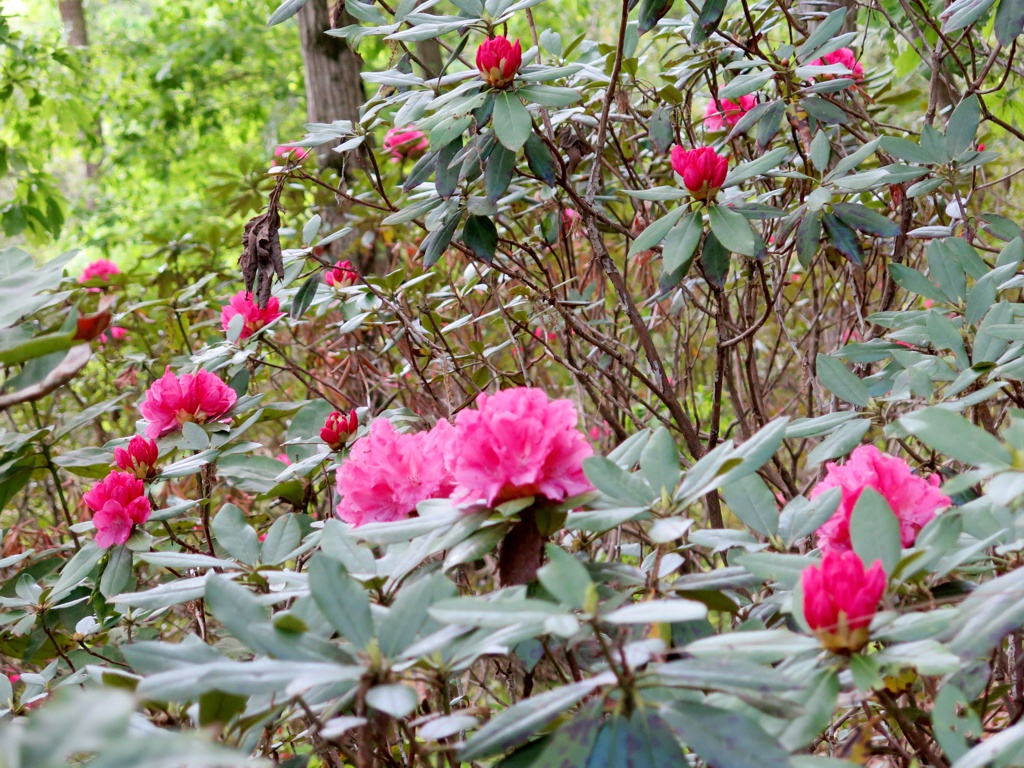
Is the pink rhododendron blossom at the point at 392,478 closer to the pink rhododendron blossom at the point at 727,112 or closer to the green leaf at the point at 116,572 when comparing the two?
the green leaf at the point at 116,572

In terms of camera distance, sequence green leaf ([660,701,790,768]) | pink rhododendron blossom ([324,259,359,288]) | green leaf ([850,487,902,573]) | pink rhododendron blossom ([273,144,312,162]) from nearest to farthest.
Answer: green leaf ([660,701,790,768]) < green leaf ([850,487,902,573]) < pink rhododendron blossom ([273,144,312,162]) < pink rhododendron blossom ([324,259,359,288])

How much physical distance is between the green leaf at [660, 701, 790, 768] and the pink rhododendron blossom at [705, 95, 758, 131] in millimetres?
1683

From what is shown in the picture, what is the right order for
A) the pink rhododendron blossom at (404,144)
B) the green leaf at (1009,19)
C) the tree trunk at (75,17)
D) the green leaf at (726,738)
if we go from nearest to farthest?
the green leaf at (726,738), the green leaf at (1009,19), the pink rhododendron blossom at (404,144), the tree trunk at (75,17)

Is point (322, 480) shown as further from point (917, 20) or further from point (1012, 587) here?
point (917, 20)

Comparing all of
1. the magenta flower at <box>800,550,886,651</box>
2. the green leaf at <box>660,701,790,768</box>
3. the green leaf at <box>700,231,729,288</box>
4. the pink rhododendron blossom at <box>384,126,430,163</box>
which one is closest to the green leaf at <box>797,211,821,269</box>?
the green leaf at <box>700,231,729,288</box>

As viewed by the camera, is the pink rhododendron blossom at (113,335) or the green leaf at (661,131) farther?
the pink rhododendron blossom at (113,335)

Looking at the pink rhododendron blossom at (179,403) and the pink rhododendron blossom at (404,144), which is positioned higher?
the pink rhododendron blossom at (404,144)

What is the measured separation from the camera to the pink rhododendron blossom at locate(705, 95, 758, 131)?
2.27 m

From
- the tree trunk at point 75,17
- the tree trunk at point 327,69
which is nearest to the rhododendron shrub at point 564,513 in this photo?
the tree trunk at point 327,69

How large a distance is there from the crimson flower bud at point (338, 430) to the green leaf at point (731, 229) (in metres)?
0.76

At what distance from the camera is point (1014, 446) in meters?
0.80

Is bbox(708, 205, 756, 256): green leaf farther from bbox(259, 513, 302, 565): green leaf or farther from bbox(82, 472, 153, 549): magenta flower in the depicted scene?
bbox(82, 472, 153, 549): magenta flower

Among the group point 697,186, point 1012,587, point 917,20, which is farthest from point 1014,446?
point 917,20

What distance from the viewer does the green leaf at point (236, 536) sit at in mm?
1184
